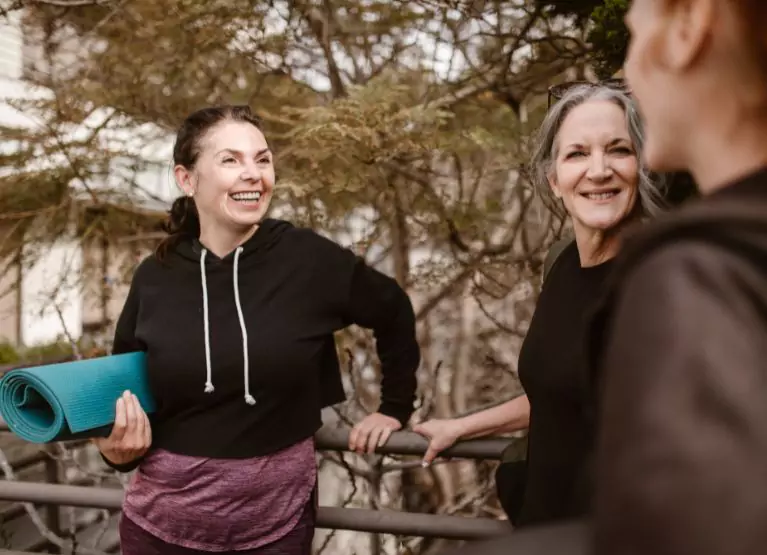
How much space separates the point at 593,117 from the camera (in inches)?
61.2

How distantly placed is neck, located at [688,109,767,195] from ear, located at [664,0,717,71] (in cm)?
7

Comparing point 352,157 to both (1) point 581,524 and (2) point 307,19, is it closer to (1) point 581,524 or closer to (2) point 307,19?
(2) point 307,19

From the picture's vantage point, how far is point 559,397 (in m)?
1.45

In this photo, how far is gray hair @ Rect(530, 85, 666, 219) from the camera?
151cm

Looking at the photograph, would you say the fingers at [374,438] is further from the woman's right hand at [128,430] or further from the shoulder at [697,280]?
the shoulder at [697,280]

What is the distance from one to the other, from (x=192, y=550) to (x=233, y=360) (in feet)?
1.72

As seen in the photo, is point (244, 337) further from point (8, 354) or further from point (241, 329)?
point (8, 354)

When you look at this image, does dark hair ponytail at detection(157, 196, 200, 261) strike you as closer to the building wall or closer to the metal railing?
the metal railing

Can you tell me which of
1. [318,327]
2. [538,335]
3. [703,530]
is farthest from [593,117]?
[703,530]

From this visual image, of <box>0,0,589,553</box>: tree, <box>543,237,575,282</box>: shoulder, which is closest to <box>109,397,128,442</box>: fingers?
<box>543,237,575,282</box>: shoulder

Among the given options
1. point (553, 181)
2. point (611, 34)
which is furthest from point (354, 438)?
point (611, 34)

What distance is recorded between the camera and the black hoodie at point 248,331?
188 cm

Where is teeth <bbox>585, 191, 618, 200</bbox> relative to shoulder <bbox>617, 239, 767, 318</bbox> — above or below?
above

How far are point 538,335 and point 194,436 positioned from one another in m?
0.98
